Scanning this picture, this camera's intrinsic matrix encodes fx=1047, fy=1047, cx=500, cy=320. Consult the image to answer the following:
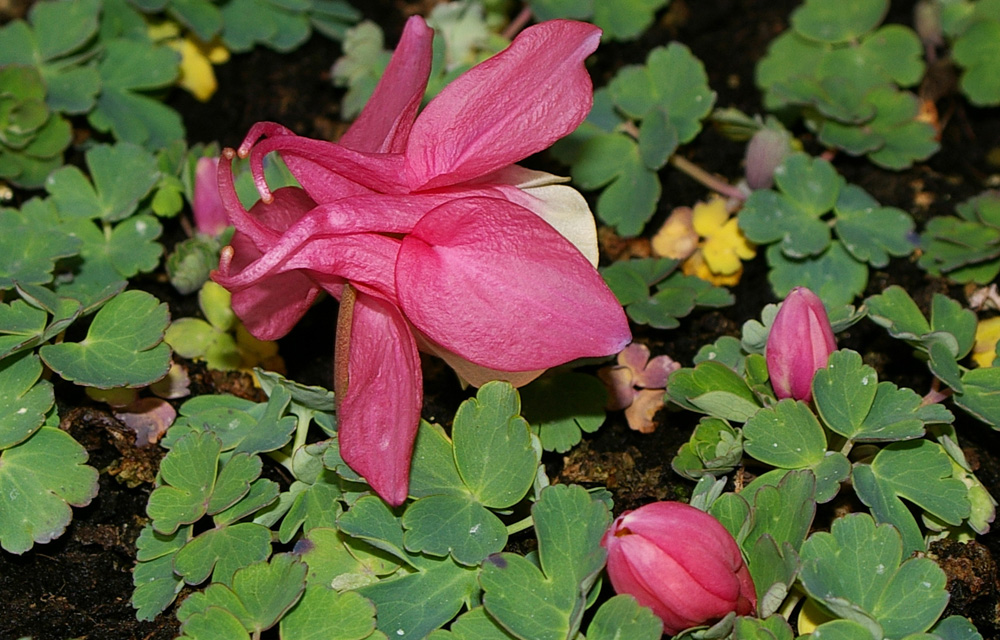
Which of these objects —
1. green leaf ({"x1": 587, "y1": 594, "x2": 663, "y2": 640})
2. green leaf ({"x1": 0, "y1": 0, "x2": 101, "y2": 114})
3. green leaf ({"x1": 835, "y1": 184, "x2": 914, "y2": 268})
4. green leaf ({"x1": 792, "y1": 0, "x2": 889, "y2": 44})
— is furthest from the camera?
green leaf ({"x1": 792, "y1": 0, "x2": 889, "y2": 44})

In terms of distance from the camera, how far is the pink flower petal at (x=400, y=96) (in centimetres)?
128

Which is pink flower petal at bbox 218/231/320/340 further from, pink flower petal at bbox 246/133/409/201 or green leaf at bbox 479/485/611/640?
green leaf at bbox 479/485/611/640

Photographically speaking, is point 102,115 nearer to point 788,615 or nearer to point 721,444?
point 721,444

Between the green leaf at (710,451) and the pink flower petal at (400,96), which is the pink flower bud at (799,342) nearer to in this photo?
the green leaf at (710,451)

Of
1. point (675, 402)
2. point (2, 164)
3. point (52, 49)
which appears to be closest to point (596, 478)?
point (675, 402)

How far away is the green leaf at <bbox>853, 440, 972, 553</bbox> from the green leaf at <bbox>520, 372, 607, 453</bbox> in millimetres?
358

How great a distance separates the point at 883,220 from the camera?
5.77ft

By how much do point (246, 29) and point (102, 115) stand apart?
1.12 ft

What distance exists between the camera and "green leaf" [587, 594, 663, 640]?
43.5 inches

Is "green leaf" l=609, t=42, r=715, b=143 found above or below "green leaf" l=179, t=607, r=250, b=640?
above

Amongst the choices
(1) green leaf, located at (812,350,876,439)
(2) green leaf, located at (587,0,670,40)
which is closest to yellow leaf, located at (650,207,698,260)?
(2) green leaf, located at (587,0,670,40)

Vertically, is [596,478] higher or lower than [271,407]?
lower

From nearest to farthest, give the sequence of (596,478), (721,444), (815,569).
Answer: (815,569) < (721,444) < (596,478)

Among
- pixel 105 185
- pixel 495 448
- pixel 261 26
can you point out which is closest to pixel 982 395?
pixel 495 448
